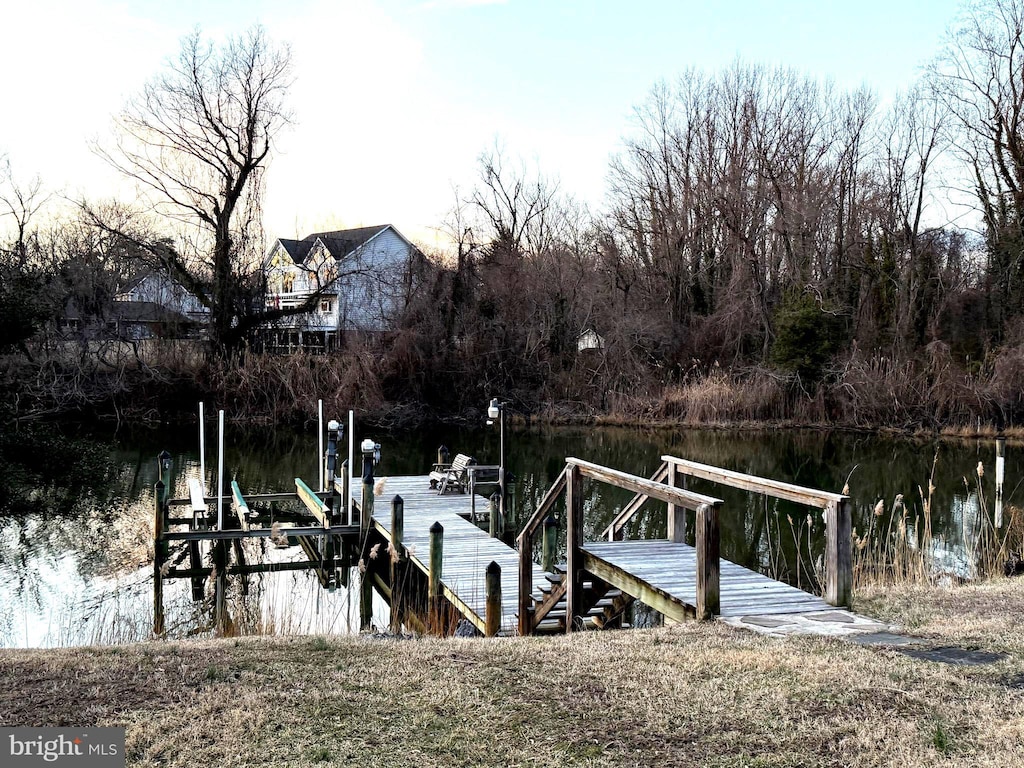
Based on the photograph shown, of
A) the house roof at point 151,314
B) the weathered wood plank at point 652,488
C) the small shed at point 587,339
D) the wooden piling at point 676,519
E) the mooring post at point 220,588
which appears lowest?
the mooring post at point 220,588

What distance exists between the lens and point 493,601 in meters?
10.4

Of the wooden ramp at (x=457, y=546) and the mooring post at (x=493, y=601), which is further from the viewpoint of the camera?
the wooden ramp at (x=457, y=546)

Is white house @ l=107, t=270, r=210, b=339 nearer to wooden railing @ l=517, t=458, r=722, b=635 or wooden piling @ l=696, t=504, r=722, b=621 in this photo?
wooden railing @ l=517, t=458, r=722, b=635

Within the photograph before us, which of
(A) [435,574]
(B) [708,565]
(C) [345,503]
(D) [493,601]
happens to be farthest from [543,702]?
(C) [345,503]

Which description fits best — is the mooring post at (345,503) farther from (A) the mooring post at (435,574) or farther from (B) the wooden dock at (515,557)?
(A) the mooring post at (435,574)

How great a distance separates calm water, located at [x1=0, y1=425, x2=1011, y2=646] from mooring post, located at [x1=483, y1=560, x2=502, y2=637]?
2.06m

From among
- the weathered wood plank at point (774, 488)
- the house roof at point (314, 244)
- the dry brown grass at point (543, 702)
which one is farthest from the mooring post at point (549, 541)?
the house roof at point (314, 244)

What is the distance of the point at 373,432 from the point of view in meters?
34.2

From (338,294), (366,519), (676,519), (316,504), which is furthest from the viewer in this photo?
(338,294)

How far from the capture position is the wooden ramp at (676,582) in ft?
26.5

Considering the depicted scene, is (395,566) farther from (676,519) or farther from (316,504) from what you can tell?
(676,519)

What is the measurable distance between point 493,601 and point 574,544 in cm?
119

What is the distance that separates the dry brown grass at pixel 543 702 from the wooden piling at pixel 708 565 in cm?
67

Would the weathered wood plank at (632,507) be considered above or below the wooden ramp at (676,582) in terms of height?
above
